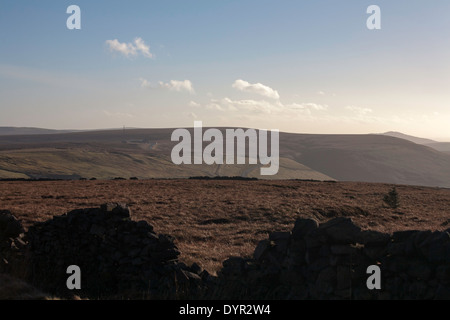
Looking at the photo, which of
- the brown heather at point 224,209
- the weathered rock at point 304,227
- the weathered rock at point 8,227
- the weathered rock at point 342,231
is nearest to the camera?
the weathered rock at point 342,231

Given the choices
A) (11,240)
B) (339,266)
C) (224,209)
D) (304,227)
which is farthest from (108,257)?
(224,209)

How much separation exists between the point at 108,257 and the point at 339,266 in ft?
27.9

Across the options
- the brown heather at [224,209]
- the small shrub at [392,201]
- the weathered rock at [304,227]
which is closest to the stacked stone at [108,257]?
the brown heather at [224,209]

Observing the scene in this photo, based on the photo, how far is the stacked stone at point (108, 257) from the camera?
12328 mm

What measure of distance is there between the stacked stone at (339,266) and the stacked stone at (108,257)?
1801 millimetres

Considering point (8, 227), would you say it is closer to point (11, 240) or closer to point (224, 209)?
point (11, 240)

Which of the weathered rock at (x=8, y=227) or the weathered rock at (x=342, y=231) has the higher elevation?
the weathered rock at (x=342, y=231)

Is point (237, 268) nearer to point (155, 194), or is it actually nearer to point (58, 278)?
point (58, 278)

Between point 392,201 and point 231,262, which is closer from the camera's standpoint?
point 231,262

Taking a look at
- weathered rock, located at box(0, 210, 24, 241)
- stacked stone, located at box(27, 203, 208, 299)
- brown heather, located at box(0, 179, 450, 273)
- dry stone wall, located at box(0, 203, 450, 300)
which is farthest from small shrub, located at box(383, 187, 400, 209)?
weathered rock, located at box(0, 210, 24, 241)

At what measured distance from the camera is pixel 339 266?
33.9ft

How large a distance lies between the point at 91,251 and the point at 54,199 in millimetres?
20383

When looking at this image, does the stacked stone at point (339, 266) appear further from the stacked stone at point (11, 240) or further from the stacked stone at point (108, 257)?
the stacked stone at point (11, 240)

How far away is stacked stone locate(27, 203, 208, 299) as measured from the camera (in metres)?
12.3
